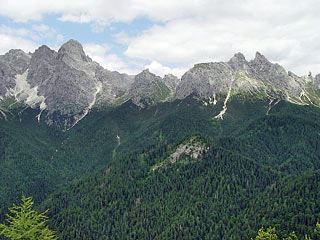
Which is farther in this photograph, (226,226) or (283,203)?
(226,226)

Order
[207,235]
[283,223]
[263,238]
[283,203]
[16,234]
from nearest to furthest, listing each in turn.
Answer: [16,234], [263,238], [283,223], [283,203], [207,235]

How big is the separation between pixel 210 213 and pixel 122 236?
208 feet

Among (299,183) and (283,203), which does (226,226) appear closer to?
(283,203)

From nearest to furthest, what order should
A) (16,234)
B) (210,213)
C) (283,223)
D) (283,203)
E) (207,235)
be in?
(16,234) → (283,223) → (283,203) → (207,235) → (210,213)

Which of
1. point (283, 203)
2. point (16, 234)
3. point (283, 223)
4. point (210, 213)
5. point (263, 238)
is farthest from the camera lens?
point (210, 213)

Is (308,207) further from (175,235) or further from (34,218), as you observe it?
(34,218)

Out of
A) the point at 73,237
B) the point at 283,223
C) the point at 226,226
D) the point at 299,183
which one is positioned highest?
the point at 299,183

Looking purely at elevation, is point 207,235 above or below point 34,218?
below

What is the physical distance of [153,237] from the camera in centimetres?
19112

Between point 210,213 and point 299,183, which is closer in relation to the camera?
point 299,183

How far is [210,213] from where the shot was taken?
198 m

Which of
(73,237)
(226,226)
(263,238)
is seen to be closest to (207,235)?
(226,226)

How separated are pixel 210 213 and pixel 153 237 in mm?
42417

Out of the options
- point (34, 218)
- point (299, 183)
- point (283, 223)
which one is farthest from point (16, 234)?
point (299, 183)
